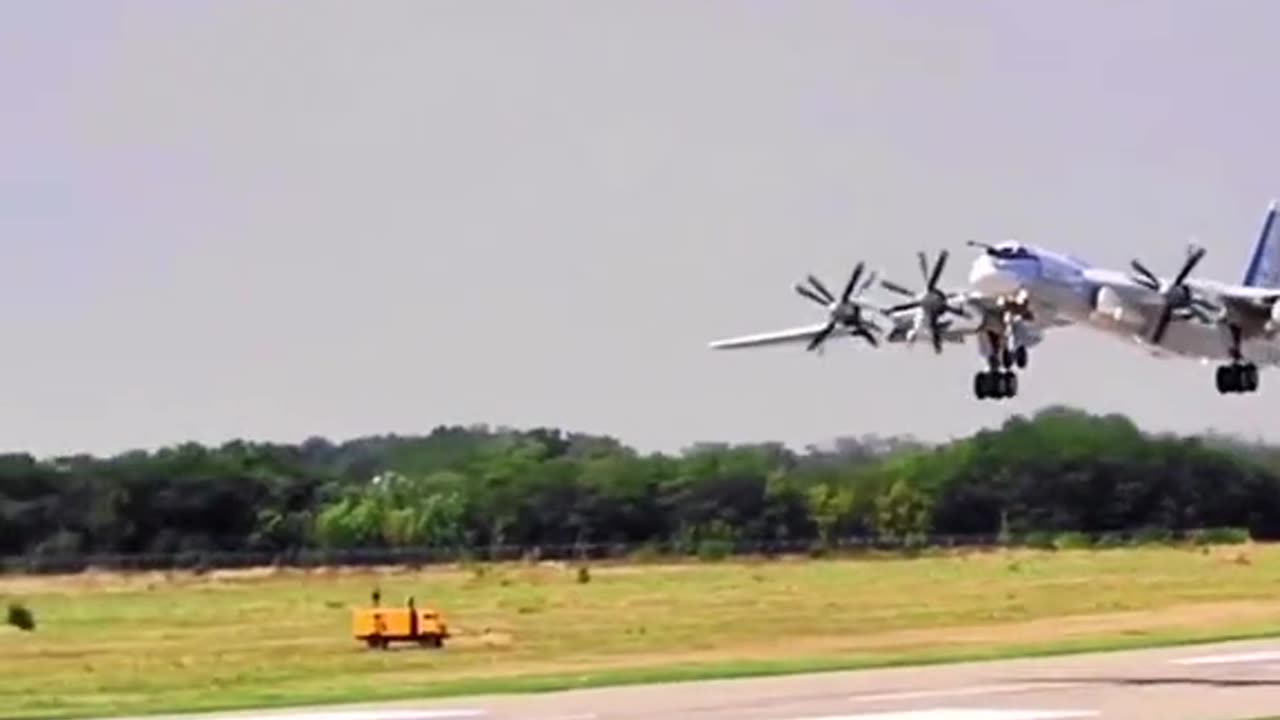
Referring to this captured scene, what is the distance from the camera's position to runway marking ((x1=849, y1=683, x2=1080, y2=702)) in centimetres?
4978

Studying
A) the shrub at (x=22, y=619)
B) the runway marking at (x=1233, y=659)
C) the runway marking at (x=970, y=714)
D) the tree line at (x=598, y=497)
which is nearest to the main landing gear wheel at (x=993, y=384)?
the runway marking at (x=1233, y=659)

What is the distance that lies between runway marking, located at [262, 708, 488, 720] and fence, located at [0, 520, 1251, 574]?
261 ft

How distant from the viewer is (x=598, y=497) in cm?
14012

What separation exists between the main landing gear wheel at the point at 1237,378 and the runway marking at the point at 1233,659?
12.8 m

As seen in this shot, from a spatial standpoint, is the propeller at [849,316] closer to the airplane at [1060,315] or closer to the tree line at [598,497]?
the airplane at [1060,315]

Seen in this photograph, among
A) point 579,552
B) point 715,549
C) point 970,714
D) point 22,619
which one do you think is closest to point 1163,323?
point 970,714

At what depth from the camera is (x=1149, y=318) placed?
228ft

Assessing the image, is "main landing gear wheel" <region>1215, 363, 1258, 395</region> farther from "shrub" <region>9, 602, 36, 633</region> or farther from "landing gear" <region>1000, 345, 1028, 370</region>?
"shrub" <region>9, 602, 36, 633</region>

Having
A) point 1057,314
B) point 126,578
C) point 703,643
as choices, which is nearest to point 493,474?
point 126,578

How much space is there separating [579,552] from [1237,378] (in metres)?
66.0

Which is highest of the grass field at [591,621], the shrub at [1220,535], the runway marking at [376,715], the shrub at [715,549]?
the shrub at [715,549]

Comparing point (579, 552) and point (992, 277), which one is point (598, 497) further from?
point (992, 277)

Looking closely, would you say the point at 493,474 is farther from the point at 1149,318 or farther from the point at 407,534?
the point at 1149,318

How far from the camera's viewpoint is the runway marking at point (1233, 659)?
5662 centimetres
